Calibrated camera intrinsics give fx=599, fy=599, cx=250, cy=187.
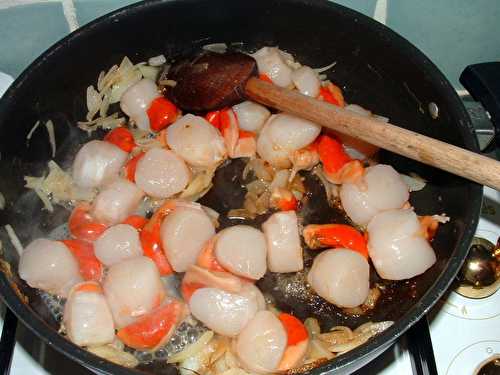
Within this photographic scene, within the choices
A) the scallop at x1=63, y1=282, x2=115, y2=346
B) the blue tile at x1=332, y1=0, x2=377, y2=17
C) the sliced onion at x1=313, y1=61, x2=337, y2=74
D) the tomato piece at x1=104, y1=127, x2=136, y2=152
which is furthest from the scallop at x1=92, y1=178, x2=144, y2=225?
the blue tile at x1=332, y1=0, x2=377, y2=17

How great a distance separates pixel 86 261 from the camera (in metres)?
1.35

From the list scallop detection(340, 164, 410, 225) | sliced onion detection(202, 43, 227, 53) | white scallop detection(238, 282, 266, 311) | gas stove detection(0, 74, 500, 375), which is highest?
sliced onion detection(202, 43, 227, 53)

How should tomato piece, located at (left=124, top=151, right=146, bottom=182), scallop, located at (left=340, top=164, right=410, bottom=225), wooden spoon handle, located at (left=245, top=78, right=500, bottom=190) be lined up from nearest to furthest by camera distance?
wooden spoon handle, located at (left=245, top=78, right=500, bottom=190) < scallop, located at (left=340, top=164, right=410, bottom=225) < tomato piece, located at (left=124, top=151, right=146, bottom=182)

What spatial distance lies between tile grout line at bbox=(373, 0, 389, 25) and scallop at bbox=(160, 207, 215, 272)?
68cm

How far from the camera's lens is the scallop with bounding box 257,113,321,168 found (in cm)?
142

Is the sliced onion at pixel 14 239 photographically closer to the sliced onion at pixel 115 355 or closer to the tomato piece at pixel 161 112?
the sliced onion at pixel 115 355

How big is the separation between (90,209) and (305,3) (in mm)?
696

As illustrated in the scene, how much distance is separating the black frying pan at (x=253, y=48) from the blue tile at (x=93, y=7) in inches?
3.4

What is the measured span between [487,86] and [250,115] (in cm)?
56

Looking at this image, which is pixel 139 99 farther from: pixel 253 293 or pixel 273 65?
pixel 253 293

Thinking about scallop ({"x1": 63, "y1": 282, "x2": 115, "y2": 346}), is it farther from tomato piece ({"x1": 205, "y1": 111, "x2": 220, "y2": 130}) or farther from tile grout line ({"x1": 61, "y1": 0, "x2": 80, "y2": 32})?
tile grout line ({"x1": 61, "y1": 0, "x2": 80, "y2": 32})

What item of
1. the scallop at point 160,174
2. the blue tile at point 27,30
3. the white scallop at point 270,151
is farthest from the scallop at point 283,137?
the blue tile at point 27,30

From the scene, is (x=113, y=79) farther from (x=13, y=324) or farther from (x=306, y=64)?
(x=13, y=324)

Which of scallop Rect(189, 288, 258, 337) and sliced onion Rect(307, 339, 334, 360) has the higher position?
scallop Rect(189, 288, 258, 337)
